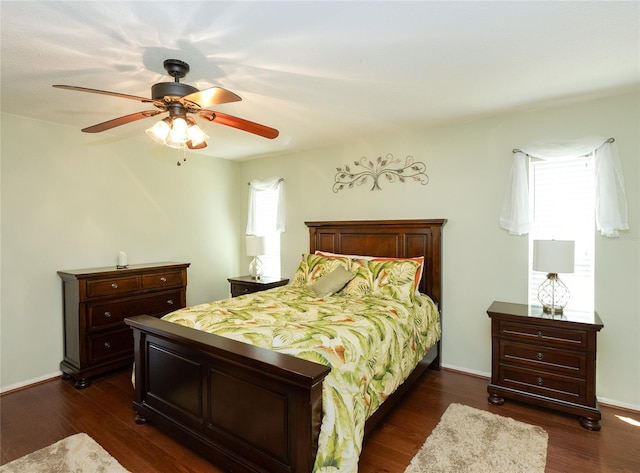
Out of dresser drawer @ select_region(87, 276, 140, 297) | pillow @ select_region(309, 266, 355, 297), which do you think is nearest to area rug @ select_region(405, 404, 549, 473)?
pillow @ select_region(309, 266, 355, 297)

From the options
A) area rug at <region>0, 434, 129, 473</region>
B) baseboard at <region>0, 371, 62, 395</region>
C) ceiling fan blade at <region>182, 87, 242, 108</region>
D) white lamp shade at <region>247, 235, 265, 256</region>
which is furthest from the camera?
white lamp shade at <region>247, 235, 265, 256</region>

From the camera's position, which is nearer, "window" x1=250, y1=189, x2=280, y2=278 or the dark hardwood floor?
the dark hardwood floor

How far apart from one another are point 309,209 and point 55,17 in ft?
10.6

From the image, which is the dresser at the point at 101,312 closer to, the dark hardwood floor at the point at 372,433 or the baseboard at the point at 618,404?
the dark hardwood floor at the point at 372,433

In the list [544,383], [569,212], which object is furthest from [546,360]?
[569,212]

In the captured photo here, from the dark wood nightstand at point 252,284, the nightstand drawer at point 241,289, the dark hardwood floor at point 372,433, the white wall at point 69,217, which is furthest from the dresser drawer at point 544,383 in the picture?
the white wall at point 69,217

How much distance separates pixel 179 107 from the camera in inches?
81.4

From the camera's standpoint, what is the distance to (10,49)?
2.00 meters

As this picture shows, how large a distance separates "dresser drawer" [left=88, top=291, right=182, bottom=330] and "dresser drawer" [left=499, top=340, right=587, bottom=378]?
338 centimetres

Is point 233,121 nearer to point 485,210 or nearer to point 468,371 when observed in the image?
point 485,210

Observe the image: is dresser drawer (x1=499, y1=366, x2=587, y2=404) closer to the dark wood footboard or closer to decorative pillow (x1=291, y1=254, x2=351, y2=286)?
decorative pillow (x1=291, y1=254, x2=351, y2=286)

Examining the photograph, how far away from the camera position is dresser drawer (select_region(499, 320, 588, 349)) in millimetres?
2547

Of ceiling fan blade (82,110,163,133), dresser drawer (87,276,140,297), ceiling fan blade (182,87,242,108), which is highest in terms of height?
ceiling fan blade (182,87,242,108)

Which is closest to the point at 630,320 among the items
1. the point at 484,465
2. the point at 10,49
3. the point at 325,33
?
the point at 484,465
